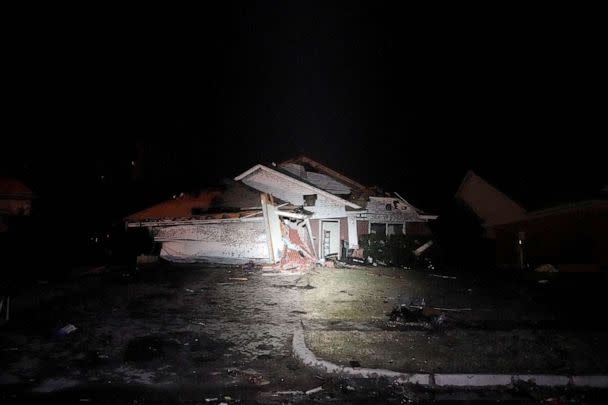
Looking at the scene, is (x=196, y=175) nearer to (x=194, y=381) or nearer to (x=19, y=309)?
(x=19, y=309)

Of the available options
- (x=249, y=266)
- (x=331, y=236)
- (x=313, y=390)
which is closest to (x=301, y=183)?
(x=331, y=236)

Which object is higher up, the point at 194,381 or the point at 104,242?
the point at 104,242

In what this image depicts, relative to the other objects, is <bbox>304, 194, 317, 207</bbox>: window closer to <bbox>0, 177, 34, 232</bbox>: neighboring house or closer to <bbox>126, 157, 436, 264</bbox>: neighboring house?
<bbox>126, 157, 436, 264</bbox>: neighboring house

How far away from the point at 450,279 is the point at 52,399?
12459 millimetres

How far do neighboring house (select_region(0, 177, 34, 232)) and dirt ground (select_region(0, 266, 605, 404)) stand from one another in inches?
391

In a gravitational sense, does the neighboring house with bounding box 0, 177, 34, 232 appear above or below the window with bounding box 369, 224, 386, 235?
above

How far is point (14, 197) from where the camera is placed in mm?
18953

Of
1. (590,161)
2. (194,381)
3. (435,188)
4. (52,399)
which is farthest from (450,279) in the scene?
(435,188)

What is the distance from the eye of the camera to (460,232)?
20.5 metres

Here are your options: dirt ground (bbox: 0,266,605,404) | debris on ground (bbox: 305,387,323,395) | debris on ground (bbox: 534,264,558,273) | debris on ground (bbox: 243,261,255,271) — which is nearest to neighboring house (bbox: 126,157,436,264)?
debris on ground (bbox: 243,261,255,271)

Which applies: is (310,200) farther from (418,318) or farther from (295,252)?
(418,318)

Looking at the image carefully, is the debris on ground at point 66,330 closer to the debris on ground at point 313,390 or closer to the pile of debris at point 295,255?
the debris on ground at point 313,390

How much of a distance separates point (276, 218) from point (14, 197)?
13.9 meters

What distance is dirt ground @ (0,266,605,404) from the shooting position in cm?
462
